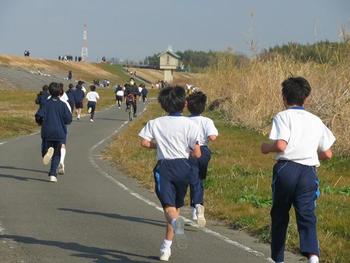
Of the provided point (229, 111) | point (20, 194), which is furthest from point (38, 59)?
point (20, 194)

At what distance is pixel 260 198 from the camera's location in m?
11.0

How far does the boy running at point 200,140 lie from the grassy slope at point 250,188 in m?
0.79

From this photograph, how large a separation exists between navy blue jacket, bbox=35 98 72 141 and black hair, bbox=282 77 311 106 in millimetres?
7635

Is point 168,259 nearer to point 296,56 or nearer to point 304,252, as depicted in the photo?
point 304,252

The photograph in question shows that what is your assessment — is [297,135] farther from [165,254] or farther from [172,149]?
[165,254]

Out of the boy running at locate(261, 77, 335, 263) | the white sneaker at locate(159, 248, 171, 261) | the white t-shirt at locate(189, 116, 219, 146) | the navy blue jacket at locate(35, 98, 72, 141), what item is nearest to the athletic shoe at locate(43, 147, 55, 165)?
the navy blue jacket at locate(35, 98, 72, 141)

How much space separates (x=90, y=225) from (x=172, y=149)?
2.63 meters

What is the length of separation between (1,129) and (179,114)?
2054 centimetres

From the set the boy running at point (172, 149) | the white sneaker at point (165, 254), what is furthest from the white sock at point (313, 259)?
the white sneaker at point (165, 254)

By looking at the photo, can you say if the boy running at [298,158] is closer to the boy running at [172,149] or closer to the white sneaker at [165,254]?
the boy running at [172,149]

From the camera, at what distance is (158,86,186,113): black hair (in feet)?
22.5

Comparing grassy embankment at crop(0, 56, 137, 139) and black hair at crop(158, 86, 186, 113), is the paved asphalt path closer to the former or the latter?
black hair at crop(158, 86, 186, 113)

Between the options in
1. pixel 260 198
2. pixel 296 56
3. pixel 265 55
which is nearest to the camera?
pixel 260 198

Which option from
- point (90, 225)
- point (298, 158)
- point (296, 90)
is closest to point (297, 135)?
A: point (298, 158)
